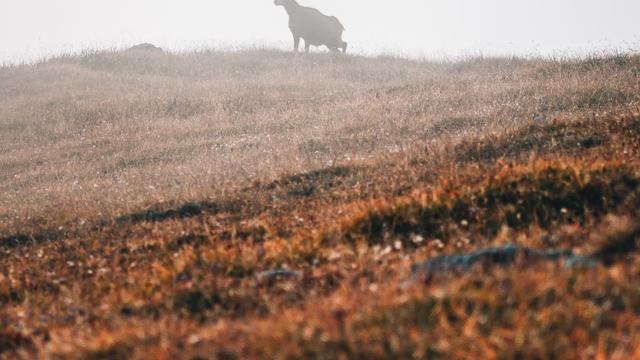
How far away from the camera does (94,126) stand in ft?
79.5

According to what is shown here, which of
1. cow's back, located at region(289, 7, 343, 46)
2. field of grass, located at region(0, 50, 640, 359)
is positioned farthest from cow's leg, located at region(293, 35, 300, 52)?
field of grass, located at region(0, 50, 640, 359)

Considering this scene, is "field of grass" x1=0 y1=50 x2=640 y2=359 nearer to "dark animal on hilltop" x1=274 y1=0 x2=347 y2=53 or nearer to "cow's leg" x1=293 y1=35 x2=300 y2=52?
"cow's leg" x1=293 y1=35 x2=300 y2=52

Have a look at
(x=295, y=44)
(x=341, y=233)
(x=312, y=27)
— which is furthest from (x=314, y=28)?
(x=341, y=233)

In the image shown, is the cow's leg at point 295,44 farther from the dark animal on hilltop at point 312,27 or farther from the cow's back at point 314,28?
the cow's back at point 314,28

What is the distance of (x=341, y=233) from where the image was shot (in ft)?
20.8

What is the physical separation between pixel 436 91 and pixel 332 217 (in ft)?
53.3

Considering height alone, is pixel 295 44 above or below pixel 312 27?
below

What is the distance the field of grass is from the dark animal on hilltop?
2406 cm

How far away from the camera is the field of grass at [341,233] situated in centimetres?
356

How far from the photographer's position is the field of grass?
3.56m

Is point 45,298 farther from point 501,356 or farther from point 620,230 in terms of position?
point 620,230

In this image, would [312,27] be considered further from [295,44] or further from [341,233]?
[341,233]

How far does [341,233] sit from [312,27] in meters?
39.7

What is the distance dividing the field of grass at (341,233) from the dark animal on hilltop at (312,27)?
78.9ft
